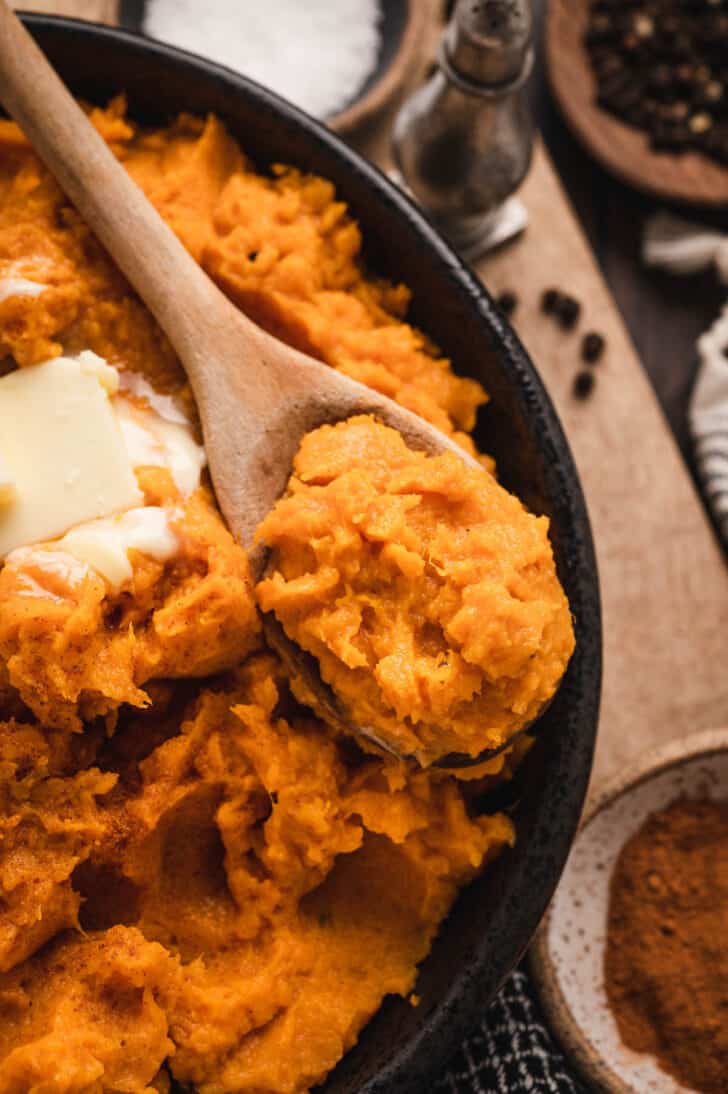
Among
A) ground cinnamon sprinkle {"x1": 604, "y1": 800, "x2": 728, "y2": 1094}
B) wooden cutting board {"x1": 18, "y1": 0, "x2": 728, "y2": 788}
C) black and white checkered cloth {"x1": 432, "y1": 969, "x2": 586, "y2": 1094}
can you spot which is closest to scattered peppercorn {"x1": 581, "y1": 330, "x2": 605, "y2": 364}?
wooden cutting board {"x1": 18, "y1": 0, "x2": 728, "y2": 788}

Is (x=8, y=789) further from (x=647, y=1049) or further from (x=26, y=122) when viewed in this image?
(x=647, y=1049)

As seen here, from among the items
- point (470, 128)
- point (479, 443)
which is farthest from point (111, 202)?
point (470, 128)

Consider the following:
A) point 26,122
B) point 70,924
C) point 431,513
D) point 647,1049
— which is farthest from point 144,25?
point 647,1049

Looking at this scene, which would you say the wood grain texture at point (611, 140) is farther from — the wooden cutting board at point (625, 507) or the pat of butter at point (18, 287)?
the pat of butter at point (18, 287)

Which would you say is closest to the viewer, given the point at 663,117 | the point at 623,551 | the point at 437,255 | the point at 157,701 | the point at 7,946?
the point at 7,946

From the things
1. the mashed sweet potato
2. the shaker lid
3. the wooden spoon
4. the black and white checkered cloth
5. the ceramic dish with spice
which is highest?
the shaker lid

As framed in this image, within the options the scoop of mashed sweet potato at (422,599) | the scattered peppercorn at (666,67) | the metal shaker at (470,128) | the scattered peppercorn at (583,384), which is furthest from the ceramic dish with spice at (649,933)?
the scattered peppercorn at (666,67)

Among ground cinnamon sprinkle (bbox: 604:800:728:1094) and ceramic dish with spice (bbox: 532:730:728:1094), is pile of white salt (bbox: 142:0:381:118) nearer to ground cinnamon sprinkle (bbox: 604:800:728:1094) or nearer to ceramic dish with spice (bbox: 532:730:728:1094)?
ceramic dish with spice (bbox: 532:730:728:1094)

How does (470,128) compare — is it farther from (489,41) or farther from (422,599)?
(422,599)
